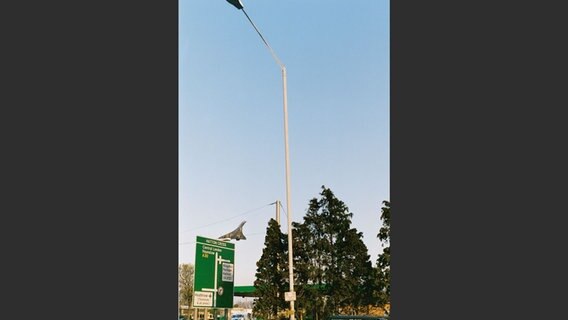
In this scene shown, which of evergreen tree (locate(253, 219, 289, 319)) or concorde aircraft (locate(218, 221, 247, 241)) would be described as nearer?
concorde aircraft (locate(218, 221, 247, 241))

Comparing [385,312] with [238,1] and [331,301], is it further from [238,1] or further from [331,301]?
[238,1]

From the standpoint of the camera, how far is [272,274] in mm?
18688

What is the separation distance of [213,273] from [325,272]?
187 inches

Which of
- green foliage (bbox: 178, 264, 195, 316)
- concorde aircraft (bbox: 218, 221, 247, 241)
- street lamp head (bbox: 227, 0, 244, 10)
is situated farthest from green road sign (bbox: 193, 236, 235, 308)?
green foliage (bbox: 178, 264, 195, 316)

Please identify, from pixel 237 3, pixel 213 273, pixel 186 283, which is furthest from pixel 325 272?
pixel 186 283

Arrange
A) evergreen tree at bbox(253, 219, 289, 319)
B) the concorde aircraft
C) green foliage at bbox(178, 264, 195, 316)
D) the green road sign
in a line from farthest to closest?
green foliage at bbox(178, 264, 195, 316), evergreen tree at bbox(253, 219, 289, 319), the concorde aircraft, the green road sign

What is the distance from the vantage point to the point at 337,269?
18125mm

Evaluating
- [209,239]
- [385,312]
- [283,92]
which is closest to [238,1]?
[283,92]

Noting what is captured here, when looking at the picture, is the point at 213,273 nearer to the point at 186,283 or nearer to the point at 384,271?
the point at 384,271

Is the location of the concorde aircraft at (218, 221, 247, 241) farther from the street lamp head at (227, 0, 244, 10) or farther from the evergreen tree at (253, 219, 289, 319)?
the street lamp head at (227, 0, 244, 10)

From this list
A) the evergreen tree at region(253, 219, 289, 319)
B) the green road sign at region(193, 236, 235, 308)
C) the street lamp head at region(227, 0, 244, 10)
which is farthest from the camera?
the evergreen tree at region(253, 219, 289, 319)

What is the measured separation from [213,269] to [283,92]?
16.2 feet

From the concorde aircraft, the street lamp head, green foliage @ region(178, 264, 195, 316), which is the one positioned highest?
the street lamp head

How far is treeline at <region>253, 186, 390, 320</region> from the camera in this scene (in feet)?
58.6
